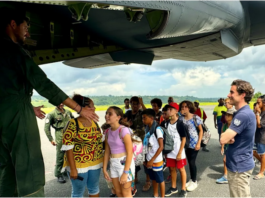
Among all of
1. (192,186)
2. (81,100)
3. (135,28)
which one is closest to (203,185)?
(192,186)

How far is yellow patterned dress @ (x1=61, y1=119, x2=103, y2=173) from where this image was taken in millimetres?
2246

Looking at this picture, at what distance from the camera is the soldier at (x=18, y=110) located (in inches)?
56.2

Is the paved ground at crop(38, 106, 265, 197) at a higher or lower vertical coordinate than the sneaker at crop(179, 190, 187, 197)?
lower

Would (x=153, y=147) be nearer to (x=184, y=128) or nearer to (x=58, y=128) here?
(x=184, y=128)

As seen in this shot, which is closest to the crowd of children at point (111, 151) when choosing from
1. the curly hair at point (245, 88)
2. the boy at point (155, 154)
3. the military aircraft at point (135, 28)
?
the boy at point (155, 154)

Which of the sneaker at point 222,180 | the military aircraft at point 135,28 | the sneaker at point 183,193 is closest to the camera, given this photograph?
the military aircraft at point 135,28

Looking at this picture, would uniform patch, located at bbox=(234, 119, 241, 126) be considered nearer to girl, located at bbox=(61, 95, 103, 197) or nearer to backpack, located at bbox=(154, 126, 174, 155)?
backpack, located at bbox=(154, 126, 174, 155)

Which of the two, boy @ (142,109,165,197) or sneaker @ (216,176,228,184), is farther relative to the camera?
sneaker @ (216,176,228,184)

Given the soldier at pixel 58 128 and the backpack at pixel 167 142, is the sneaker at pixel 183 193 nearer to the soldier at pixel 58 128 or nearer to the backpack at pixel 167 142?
the backpack at pixel 167 142

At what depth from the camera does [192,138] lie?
370 centimetres

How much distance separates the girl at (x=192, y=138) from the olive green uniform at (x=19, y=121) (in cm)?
283

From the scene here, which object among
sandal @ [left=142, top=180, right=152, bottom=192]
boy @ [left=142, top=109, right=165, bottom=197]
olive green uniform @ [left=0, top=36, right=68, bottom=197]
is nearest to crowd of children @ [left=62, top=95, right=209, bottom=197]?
boy @ [left=142, top=109, right=165, bottom=197]

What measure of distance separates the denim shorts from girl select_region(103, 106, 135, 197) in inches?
6.1

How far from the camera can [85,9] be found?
5.46 feet
